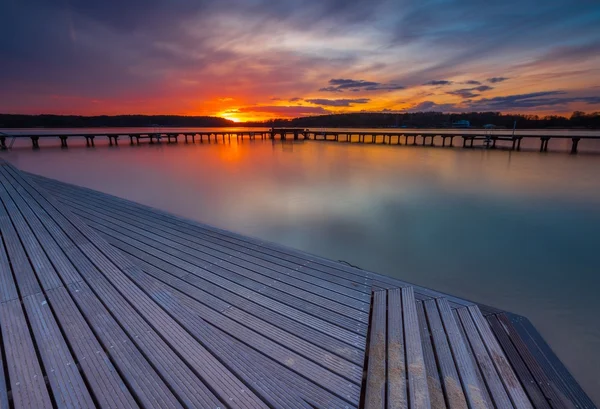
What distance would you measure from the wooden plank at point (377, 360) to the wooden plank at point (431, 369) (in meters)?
0.29

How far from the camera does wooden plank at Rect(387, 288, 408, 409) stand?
1.55 m

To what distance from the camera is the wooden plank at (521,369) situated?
1.87 m

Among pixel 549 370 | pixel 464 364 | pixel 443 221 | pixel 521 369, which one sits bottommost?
pixel 443 221

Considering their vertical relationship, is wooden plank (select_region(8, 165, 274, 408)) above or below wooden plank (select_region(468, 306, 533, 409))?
above

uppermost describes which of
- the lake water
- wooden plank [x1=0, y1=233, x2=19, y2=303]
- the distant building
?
the distant building

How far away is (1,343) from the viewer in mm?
1547

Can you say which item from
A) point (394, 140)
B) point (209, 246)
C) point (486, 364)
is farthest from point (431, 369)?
point (394, 140)

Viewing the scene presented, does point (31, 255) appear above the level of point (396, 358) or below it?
above

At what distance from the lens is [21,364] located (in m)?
1.43

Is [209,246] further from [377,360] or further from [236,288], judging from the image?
[377,360]

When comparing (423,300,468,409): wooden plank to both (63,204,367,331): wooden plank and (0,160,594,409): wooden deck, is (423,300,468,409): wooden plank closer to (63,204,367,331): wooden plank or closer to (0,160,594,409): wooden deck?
(0,160,594,409): wooden deck

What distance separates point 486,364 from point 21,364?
2.83 metres

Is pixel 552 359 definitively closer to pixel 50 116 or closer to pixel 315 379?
pixel 315 379

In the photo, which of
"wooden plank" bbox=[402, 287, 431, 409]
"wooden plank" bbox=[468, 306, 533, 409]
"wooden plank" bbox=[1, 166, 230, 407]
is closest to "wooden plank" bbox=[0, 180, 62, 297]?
"wooden plank" bbox=[1, 166, 230, 407]
